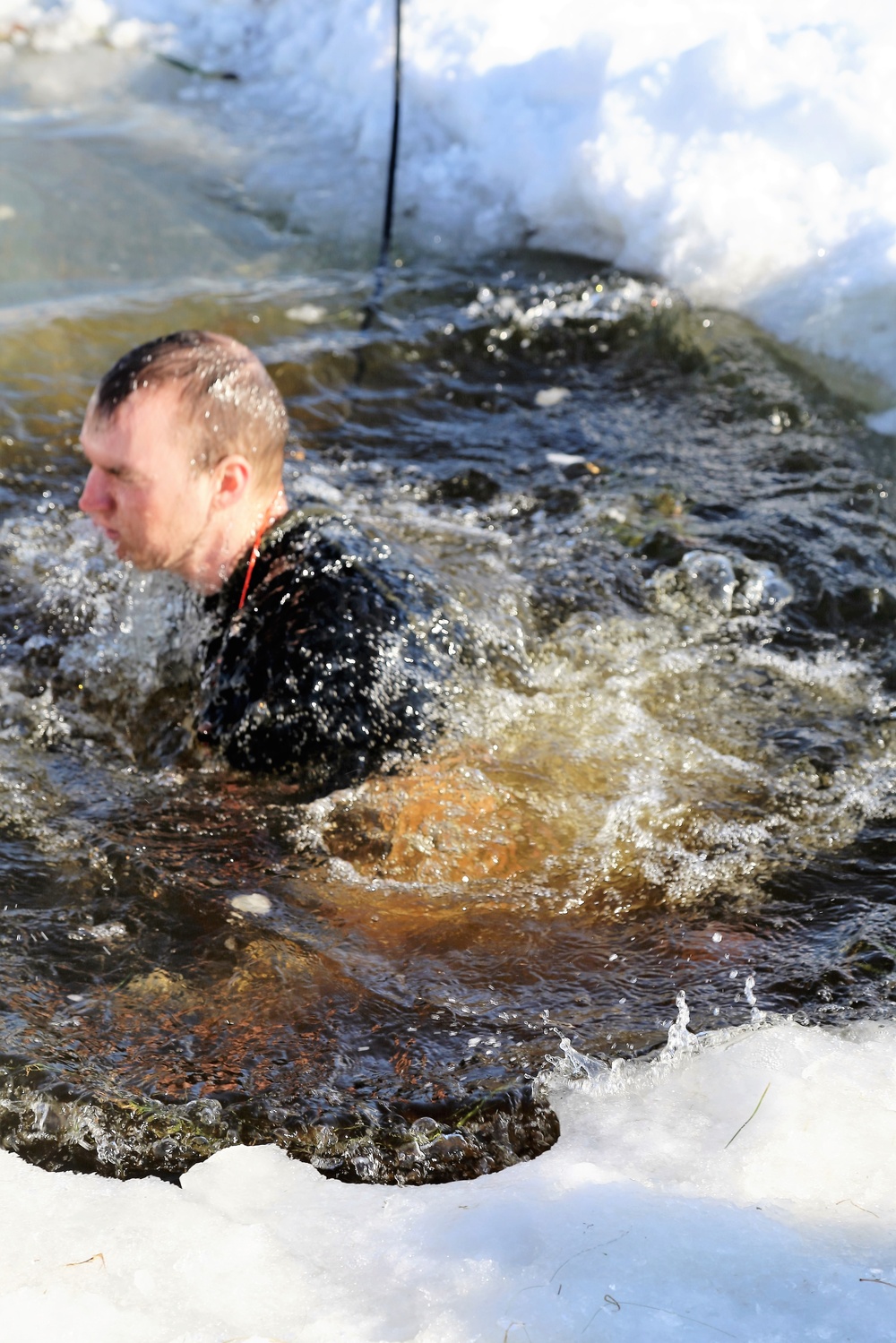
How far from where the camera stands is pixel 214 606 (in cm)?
346

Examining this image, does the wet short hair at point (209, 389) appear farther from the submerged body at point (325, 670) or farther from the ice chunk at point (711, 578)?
the ice chunk at point (711, 578)

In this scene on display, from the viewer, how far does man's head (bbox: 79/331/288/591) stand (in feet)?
10.9

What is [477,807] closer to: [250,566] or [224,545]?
[250,566]

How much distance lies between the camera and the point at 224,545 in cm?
345

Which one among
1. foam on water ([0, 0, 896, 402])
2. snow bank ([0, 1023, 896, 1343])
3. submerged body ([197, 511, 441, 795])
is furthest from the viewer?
foam on water ([0, 0, 896, 402])

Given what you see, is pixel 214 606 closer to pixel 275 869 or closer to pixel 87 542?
pixel 275 869

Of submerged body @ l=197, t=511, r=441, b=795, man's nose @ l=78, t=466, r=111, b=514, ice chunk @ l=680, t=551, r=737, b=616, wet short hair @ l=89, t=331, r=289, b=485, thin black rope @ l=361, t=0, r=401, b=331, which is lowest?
submerged body @ l=197, t=511, r=441, b=795

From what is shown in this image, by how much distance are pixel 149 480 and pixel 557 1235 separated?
7.22 feet

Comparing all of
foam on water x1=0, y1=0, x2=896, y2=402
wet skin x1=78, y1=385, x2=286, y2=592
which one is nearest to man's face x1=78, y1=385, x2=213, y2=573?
wet skin x1=78, y1=385, x2=286, y2=592

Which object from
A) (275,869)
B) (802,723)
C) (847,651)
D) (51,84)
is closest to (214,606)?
(275,869)

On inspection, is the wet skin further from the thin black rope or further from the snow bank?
the thin black rope

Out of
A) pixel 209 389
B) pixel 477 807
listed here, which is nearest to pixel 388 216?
pixel 209 389

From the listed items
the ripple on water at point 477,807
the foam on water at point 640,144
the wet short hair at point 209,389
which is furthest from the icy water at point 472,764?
the wet short hair at point 209,389

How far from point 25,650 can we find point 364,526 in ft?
4.22
